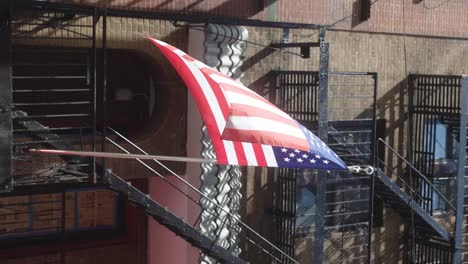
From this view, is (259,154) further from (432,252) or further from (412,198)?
(432,252)

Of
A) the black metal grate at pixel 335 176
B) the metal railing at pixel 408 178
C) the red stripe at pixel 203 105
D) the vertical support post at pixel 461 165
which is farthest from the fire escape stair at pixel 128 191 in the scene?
the vertical support post at pixel 461 165

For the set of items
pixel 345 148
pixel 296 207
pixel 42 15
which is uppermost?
pixel 42 15

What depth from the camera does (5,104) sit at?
31.3 feet

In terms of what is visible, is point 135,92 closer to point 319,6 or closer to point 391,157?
point 319,6

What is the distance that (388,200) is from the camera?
48.5 ft

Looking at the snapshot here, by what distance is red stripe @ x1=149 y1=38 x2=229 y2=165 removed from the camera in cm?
877

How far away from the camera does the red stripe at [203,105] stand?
8766mm

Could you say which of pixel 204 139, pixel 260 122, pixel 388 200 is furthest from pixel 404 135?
pixel 260 122

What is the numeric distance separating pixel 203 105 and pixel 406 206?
683cm

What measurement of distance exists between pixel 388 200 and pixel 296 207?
7.07ft

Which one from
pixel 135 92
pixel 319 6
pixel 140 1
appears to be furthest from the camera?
pixel 319 6

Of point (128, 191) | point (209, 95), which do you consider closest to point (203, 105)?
point (209, 95)

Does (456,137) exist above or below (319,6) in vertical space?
below

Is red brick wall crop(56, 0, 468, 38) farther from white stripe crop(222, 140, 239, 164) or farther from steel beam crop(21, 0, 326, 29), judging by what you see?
white stripe crop(222, 140, 239, 164)
